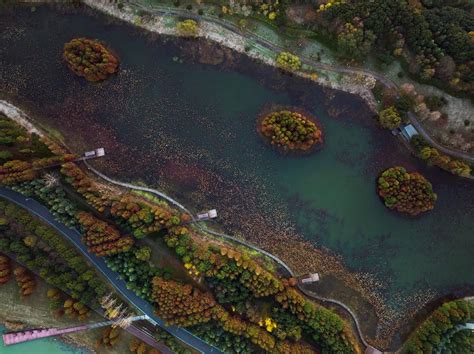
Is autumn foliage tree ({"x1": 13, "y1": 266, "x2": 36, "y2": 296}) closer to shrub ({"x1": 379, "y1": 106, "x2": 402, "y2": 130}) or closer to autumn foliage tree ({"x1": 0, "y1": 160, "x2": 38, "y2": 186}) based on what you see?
autumn foliage tree ({"x1": 0, "y1": 160, "x2": 38, "y2": 186})

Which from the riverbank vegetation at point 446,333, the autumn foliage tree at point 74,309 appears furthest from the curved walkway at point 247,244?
the autumn foliage tree at point 74,309

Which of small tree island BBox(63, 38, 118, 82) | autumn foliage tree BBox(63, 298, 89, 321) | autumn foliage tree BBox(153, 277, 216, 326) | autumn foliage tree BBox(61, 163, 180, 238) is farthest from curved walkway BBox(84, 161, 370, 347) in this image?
autumn foliage tree BBox(63, 298, 89, 321)

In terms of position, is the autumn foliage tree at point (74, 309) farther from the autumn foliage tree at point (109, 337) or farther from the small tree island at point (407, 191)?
the small tree island at point (407, 191)

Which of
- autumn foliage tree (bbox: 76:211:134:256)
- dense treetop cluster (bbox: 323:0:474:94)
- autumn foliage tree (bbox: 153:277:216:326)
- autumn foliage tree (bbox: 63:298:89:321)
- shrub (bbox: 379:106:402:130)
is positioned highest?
dense treetop cluster (bbox: 323:0:474:94)

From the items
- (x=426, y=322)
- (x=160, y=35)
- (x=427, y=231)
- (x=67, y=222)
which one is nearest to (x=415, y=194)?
(x=427, y=231)

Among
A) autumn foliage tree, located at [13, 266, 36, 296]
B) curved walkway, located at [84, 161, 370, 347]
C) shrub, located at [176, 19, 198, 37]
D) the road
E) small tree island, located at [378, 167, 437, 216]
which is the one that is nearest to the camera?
autumn foliage tree, located at [13, 266, 36, 296]

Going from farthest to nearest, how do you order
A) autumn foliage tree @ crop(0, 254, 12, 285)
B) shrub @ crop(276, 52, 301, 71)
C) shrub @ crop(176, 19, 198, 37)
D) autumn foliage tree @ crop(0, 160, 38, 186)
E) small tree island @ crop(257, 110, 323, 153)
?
shrub @ crop(276, 52, 301, 71), shrub @ crop(176, 19, 198, 37), small tree island @ crop(257, 110, 323, 153), autumn foliage tree @ crop(0, 254, 12, 285), autumn foliage tree @ crop(0, 160, 38, 186)

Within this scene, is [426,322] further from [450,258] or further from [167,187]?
[167,187]

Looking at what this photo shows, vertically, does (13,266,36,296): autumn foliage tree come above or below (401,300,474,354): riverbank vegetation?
below
